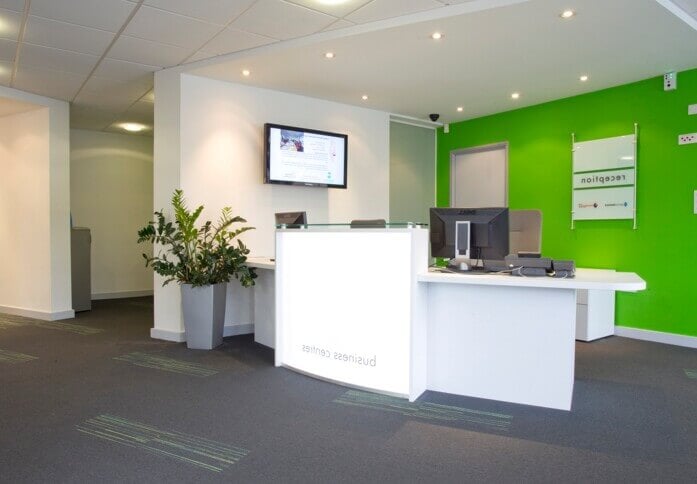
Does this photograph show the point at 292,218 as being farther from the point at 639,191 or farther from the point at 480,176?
the point at 639,191

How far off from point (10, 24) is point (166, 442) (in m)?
3.76

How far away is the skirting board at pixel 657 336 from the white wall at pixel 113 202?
7668mm

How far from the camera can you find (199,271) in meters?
4.93

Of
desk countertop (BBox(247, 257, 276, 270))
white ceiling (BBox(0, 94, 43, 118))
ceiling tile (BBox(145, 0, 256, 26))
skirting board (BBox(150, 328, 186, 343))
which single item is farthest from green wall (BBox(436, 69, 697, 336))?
white ceiling (BBox(0, 94, 43, 118))

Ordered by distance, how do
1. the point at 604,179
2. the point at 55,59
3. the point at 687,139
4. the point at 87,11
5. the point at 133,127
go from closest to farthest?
the point at 87,11 → the point at 55,59 → the point at 687,139 → the point at 604,179 → the point at 133,127

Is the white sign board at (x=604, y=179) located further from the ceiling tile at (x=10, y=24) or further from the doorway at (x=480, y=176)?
the ceiling tile at (x=10, y=24)

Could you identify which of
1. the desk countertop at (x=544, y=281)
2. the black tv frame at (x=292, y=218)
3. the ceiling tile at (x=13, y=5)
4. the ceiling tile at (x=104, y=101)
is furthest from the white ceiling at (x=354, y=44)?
the desk countertop at (x=544, y=281)

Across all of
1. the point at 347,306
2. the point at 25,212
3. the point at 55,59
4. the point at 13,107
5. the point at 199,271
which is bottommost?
the point at 347,306

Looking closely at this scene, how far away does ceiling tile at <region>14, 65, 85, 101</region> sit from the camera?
5.45 metres

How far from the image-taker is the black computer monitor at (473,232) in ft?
11.5

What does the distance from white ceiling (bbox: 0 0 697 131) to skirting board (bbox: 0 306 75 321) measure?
292cm

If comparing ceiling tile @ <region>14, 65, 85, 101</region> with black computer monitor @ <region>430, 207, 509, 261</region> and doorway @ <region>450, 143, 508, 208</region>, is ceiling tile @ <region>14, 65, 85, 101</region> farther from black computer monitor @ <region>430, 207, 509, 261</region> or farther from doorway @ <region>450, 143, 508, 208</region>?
doorway @ <region>450, 143, 508, 208</region>

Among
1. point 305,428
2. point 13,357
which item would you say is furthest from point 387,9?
point 13,357

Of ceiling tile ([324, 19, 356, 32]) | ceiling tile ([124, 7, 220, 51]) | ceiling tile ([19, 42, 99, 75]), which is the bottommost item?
ceiling tile ([124, 7, 220, 51])
